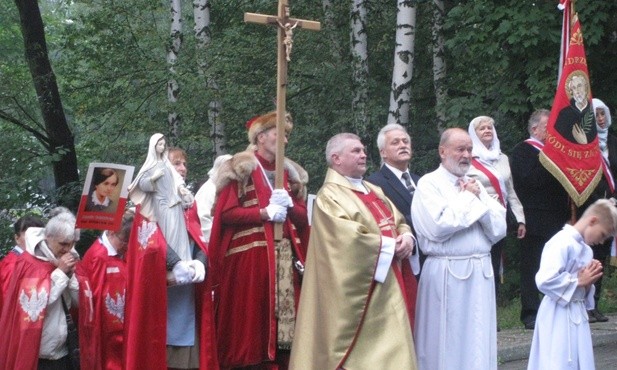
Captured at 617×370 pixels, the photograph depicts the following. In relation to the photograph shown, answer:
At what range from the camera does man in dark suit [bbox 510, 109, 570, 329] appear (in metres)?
11.5

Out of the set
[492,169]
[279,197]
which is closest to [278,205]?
[279,197]

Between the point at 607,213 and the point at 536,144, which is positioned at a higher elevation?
the point at 536,144

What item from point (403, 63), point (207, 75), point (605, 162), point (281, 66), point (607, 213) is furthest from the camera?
point (207, 75)

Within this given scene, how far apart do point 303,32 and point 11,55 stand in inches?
331

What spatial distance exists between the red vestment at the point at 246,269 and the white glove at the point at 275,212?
0.40 feet

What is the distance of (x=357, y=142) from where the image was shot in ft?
28.6

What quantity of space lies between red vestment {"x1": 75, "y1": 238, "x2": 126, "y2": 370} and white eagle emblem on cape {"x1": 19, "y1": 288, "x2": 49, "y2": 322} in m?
0.50

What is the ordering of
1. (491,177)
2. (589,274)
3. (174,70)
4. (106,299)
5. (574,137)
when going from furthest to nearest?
1. (174,70)
2. (574,137)
3. (491,177)
4. (106,299)
5. (589,274)

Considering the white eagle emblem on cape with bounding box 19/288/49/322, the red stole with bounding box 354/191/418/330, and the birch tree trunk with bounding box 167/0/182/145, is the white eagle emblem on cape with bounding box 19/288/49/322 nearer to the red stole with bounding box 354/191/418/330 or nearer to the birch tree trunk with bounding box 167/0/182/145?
the red stole with bounding box 354/191/418/330

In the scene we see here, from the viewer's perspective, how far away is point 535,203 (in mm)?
11562

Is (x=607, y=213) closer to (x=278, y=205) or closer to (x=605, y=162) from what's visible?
(x=278, y=205)

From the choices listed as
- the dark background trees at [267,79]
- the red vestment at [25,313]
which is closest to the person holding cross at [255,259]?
the red vestment at [25,313]

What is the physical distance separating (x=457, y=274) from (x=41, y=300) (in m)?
2.85

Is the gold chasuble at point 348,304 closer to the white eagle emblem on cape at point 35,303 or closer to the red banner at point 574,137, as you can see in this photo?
the white eagle emblem on cape at point 35,303
